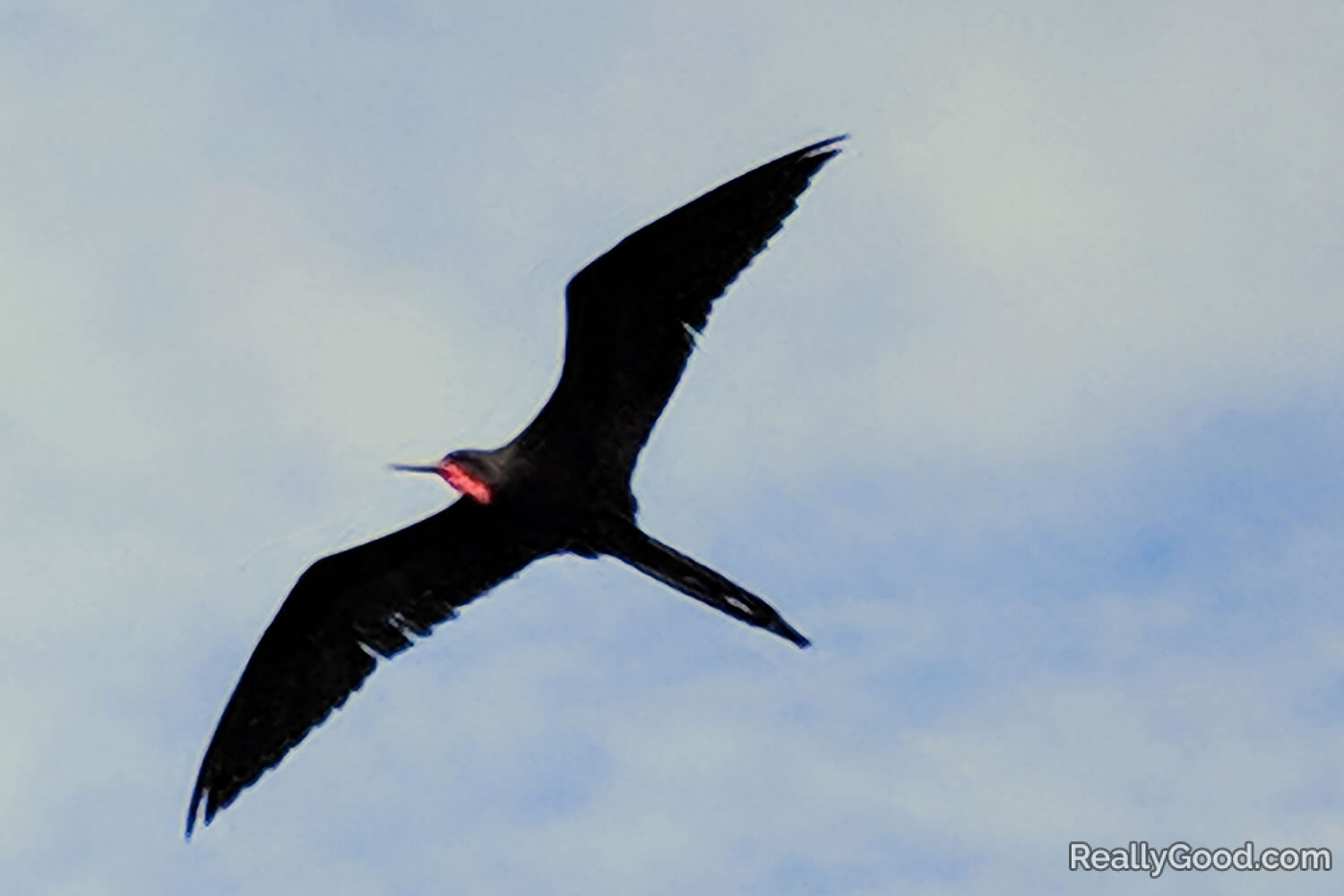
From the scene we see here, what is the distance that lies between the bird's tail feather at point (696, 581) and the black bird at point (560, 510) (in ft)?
0.03

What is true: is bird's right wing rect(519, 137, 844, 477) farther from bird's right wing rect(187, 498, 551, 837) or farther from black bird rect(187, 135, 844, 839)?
bird's right wing rect(187, 498, 551, 837)

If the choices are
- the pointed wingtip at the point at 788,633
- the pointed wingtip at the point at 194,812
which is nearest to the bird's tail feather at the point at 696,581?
the pointed wingtip at the point at 788,633

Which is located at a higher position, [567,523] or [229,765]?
[567,523]

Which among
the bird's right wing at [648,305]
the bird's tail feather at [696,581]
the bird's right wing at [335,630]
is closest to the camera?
the bird's right wing at [648,305]

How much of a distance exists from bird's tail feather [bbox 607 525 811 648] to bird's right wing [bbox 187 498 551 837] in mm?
1276

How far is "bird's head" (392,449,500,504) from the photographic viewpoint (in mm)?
18703

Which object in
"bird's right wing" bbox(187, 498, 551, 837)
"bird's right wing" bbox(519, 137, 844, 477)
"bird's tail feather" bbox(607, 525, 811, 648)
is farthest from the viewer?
"bird's right wing" bbox(187, 498, 551, 837)

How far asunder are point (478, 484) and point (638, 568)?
1.48m

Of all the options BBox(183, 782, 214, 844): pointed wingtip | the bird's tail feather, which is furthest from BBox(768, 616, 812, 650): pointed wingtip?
BBox(183, 782, 214, 844): pointed wingtip

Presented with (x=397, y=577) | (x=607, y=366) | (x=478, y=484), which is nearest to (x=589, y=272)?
(x=607, y=366)

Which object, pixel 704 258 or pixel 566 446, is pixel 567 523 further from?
pixel 704 258

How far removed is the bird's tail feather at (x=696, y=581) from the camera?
1830 cm

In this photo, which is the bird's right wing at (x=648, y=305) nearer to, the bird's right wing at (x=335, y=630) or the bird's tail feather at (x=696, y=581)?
the bird's tail feather at (x=696, y=581)

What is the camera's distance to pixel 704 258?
1766cm
